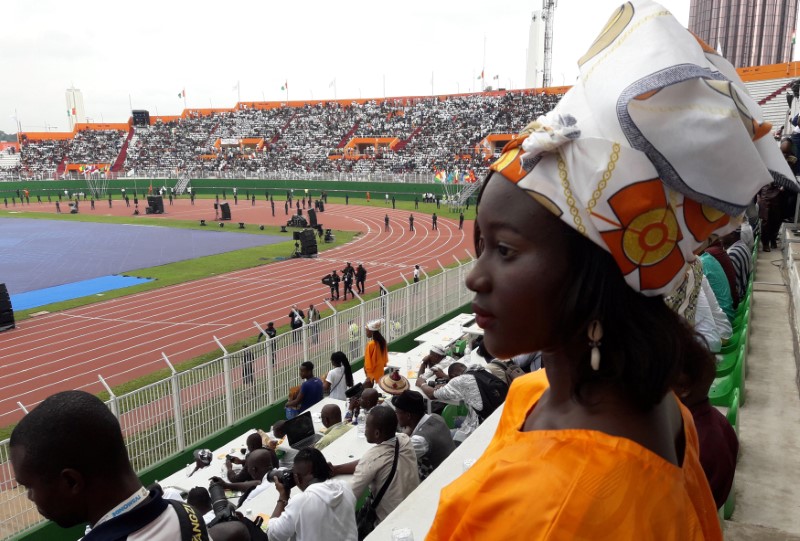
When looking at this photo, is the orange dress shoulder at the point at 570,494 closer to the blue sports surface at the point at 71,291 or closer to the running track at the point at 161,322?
the running track at the point at 161,322

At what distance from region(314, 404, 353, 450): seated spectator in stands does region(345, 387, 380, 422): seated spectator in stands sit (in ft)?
0.47

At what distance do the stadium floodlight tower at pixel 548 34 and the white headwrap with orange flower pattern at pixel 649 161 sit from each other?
75.1 m

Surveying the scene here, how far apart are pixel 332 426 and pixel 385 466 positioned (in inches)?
108

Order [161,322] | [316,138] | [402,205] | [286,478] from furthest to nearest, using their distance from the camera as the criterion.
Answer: [316,138]
[402,205]
[161,322]
[286,478]

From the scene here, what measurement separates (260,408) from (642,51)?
8946 mm

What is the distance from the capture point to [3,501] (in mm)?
5992

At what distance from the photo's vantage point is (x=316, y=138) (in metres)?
67.9

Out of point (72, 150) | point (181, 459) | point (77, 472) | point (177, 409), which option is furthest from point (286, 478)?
point (72, 150)

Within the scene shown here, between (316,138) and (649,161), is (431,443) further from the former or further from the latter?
(316,138)

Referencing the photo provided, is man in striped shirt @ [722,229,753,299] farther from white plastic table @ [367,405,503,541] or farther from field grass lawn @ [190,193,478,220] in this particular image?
field grass lawn @ [190,193,478,220]

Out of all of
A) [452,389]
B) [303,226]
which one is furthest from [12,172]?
[452,389]

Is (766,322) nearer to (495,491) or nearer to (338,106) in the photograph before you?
(495,491)

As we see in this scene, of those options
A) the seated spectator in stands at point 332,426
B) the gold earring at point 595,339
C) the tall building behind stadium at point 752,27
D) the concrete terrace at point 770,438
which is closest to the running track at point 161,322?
the seated spectator in stands at point 332,426

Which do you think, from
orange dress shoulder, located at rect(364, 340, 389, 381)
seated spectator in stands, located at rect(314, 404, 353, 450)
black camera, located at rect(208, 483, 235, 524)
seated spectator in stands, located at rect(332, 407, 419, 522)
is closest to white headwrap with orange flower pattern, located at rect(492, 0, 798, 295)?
seated spectator in stands, located at rect(332, 407, 419, 522)
